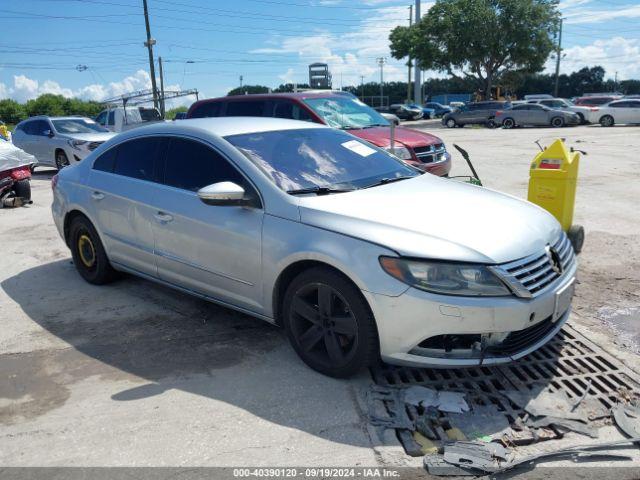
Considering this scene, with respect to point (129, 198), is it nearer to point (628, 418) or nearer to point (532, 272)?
point (532, 272)

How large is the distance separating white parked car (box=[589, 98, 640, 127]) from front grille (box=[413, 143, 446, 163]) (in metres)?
24.7

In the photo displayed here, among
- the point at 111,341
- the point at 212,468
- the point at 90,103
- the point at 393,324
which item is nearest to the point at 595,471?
the point at 393,324

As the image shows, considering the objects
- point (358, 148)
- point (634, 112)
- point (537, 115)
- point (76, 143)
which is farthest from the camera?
point (537, 115)

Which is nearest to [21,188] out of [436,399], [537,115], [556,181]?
[556,181]

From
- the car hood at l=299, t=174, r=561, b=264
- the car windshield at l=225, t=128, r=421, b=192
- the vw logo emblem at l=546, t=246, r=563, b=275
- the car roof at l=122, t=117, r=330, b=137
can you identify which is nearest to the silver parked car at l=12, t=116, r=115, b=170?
the car roof at l=122, t=117, r=330, b=137

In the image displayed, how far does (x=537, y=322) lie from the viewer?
340cm

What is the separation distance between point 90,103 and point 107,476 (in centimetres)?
6734

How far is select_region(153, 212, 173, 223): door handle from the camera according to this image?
451cm

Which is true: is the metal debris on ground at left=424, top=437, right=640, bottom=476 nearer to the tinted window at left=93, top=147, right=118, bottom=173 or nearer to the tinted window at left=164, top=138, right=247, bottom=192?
the tinted window at left=164, top=138, right=247, bottom=192

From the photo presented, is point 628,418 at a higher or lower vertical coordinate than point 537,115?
higher

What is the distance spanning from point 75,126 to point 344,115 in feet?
29.7

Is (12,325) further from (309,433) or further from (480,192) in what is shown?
(480,192)

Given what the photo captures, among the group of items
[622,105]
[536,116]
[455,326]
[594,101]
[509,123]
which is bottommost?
[509,123]

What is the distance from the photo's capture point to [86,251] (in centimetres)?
574
